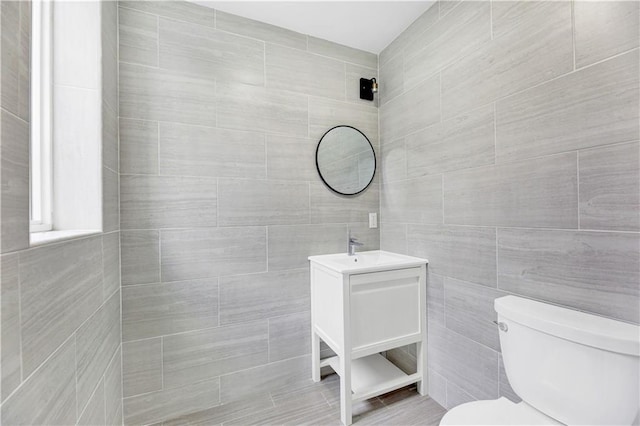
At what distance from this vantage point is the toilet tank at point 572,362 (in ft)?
2.68

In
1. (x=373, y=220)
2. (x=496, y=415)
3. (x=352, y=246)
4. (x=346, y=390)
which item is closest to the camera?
(x=496, y=415)

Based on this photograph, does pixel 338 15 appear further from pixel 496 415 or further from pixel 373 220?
pixel 496 415

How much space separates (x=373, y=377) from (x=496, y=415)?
86 centimetres

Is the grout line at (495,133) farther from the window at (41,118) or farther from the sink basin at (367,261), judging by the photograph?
the window at (41,118)

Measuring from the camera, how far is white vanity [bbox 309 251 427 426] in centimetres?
151

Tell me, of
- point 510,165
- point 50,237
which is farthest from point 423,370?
point 50,237

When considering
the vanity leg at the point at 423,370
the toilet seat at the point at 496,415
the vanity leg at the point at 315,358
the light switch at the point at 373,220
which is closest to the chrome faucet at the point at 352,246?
the light switch at the point at 373,220

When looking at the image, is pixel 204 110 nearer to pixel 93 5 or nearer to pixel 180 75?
pixel 180 75

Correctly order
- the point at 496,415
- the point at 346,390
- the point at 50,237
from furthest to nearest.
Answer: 1. the point at 346,390
2. the point at 496,415
3. the point at 50,237

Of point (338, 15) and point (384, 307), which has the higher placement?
point (338, 15)

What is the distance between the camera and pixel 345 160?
79.7 inches

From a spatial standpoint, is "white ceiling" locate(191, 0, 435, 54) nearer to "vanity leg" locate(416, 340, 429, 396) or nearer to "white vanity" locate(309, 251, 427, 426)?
"white vanity" locate(309, 251, 427, 426)

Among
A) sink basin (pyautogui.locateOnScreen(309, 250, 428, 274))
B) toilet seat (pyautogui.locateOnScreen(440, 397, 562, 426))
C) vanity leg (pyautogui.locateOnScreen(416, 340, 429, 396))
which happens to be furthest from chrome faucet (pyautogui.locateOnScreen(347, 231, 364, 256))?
toilet seat (pyautogui.locateOnScreen(440, 397, 562, 426))

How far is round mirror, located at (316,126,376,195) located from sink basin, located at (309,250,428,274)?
481mm
